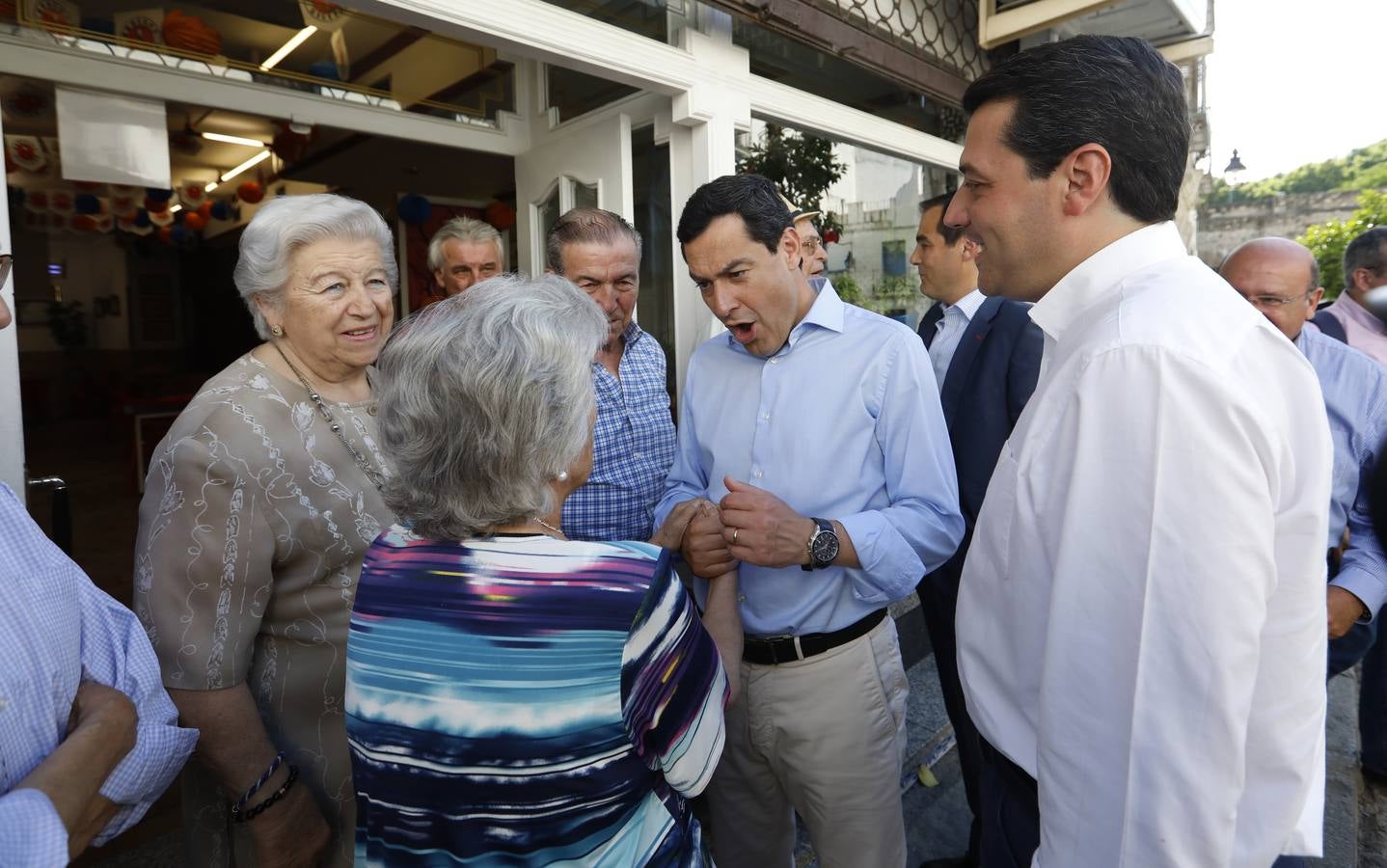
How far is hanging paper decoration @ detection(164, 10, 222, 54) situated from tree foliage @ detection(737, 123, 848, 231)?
2.48m

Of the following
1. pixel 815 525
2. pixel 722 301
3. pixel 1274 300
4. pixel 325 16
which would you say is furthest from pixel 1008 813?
pixel 325 16

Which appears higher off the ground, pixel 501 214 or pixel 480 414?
pixel 501 214

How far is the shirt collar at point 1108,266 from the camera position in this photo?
1.07 m

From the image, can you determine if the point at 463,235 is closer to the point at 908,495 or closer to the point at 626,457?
the point at 626,457

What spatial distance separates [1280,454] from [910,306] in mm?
4220

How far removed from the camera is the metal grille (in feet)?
12.1

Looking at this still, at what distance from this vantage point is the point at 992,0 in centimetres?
440

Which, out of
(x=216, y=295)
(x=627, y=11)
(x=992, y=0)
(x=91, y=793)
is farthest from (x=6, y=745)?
(x=216, y=295)

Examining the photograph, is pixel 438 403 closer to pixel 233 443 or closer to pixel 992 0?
pixel 233 443

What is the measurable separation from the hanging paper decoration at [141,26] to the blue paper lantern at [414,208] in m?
3.31

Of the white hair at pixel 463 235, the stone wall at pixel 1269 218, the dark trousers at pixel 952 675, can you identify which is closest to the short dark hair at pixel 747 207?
the dark trousers at pixel 952 675

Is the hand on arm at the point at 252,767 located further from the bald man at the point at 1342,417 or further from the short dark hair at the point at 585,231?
the bald man at the point at 1342,417

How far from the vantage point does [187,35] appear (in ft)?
11.0

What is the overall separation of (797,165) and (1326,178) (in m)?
45.9
